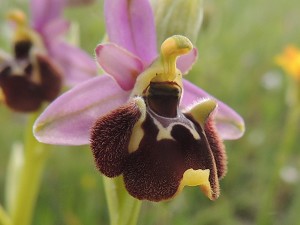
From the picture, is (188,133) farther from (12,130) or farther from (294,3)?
(294,3)

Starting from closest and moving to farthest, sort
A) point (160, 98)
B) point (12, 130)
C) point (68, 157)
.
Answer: point (160, 98), point (68, 157), point (12, 130)

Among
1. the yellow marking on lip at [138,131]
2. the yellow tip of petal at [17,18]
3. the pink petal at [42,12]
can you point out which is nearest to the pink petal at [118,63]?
the yellow marking on lip at [138,131]

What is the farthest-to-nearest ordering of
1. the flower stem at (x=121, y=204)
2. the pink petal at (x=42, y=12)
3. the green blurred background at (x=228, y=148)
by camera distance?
the green blurred background at (x=228, y=148) < the pink petal at (x=42, y=12) < the flower stem at (x=121, y=204)

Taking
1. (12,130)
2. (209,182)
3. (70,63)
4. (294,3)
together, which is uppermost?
(209,182)

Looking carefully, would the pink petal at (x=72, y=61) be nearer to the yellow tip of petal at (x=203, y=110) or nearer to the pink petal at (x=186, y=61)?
the pink petal at (x=186, y=61)

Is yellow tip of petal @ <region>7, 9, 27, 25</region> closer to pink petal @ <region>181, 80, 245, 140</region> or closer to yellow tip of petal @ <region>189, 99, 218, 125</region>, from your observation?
pink petal @ <region>181, 80, 245, 140</region>

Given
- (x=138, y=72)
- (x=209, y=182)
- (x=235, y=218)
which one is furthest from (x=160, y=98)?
(x=235, y=218)

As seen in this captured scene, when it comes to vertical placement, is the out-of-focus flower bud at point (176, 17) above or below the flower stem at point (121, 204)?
above
